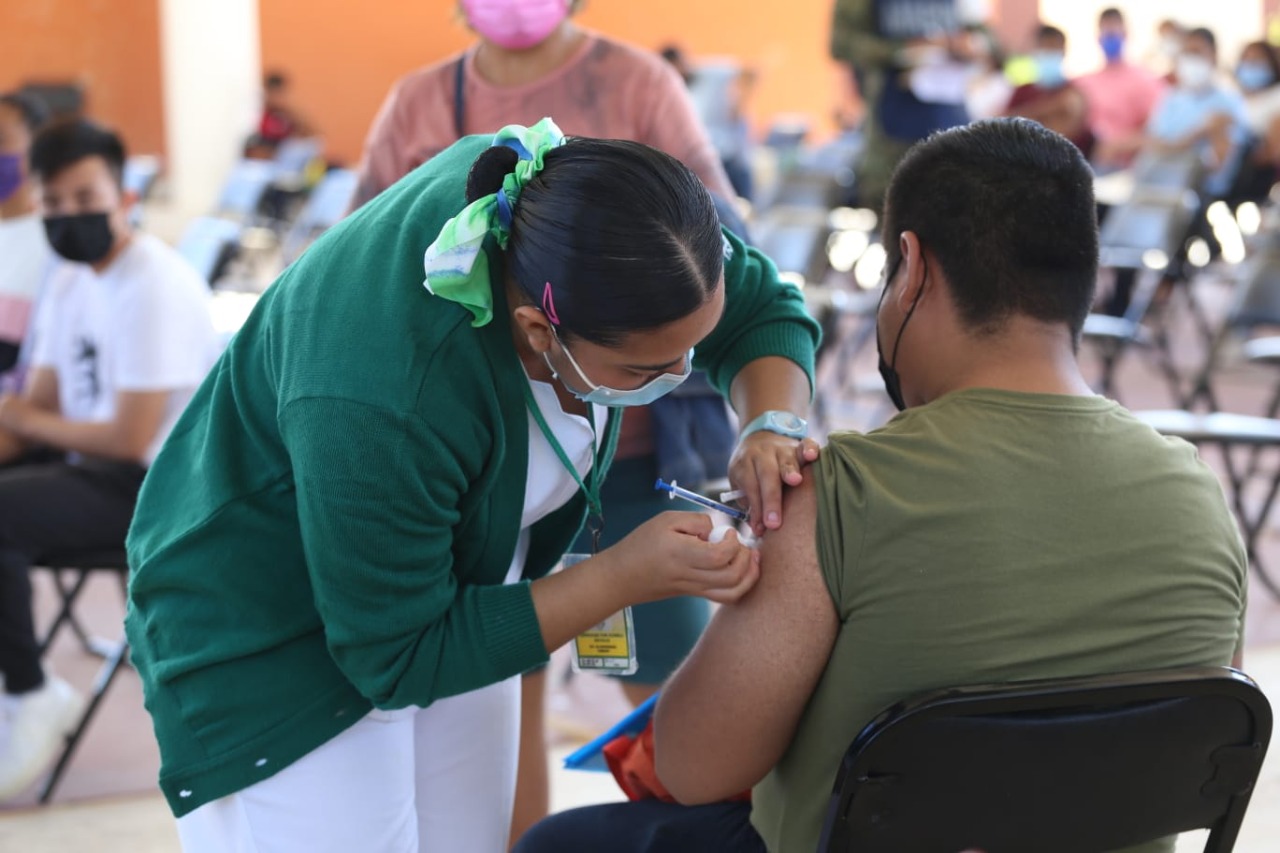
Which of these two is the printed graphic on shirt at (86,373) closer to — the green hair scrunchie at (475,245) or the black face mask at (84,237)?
the black face mask at (84,237)

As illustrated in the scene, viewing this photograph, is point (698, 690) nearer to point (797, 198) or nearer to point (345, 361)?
point (345, 361)

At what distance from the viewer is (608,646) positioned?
148 centimetres

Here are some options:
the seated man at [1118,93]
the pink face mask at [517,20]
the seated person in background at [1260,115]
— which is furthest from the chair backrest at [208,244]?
the seated man at [1118,93]

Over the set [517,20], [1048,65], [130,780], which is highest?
[517,20]

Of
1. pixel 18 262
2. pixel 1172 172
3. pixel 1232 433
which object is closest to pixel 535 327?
pixel 18 262

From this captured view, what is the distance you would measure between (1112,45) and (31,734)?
27.8 ft

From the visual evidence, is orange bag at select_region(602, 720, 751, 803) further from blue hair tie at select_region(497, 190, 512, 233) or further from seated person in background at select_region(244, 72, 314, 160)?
seated person in background at select_region(244, 72, 314, 160)

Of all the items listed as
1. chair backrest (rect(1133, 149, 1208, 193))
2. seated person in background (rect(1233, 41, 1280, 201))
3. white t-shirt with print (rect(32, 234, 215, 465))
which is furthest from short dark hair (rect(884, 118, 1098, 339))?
seated person in background (rect(1233, 41, 1280, 201))

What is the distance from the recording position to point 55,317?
2.92 m

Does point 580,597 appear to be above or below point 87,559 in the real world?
above

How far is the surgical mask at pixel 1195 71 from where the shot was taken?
8.12 metres

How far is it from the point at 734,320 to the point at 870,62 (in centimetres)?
341

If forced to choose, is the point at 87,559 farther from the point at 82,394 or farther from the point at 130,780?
the point at 130,780

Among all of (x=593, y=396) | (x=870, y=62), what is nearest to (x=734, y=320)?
(x=593, y=396)
